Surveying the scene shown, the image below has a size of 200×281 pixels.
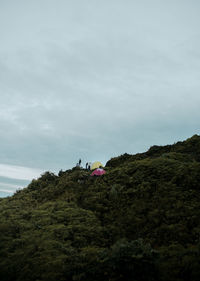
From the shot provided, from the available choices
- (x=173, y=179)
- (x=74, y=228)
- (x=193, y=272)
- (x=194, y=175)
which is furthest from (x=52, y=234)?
(x=194, y=175)

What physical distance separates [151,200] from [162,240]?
11.3ft

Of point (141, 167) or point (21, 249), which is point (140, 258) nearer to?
point (21, 249)

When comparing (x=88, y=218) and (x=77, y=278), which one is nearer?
(x=77, y=278)

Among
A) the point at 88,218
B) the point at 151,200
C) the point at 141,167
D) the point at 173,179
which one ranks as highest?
the point at 141,167

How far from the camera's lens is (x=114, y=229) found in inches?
475

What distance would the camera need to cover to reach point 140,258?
777 cm

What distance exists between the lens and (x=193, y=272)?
728 centimetres

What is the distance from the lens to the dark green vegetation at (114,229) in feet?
26.2

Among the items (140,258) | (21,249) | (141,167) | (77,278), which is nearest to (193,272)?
(140,258)

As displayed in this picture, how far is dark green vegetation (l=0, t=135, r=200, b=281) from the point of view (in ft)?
26.2

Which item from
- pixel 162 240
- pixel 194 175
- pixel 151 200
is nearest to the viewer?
pixel 162 240

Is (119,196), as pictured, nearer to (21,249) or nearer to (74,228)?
(74,228)

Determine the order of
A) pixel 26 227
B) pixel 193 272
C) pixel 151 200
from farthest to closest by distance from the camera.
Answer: pixel 151 200 → pixel 26 227 → pixel 193 272

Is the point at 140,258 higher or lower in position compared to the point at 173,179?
lower
